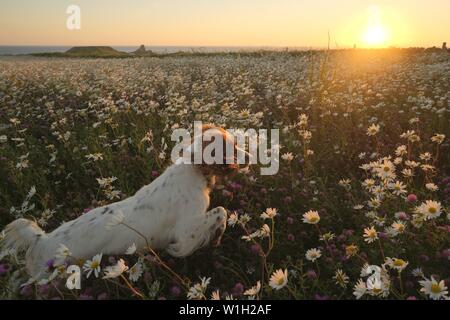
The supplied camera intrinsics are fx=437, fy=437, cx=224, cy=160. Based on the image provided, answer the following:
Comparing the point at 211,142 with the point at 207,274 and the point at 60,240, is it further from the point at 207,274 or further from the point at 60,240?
the point at 60,240

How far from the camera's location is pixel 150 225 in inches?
179

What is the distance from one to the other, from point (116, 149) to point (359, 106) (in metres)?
5.21

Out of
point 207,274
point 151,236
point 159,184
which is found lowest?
point 207,274

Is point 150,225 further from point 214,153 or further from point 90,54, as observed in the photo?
point 90,54

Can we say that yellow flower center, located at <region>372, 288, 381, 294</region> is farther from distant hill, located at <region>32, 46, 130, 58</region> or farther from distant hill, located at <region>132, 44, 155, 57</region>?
distant hill, located at <region>32, 46, 130, 58</region>

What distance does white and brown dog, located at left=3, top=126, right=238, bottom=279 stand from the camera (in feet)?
14.2

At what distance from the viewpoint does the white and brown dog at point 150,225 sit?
4332mm

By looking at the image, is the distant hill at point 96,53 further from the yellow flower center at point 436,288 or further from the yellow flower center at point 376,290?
the yellow flower center at point 436,288

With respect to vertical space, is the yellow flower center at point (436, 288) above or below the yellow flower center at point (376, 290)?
above

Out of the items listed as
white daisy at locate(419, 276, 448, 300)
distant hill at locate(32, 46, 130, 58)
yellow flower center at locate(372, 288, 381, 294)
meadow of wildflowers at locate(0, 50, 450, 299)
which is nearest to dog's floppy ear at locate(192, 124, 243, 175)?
meadow of wildflowers at locate(0, 50, 450, 299)

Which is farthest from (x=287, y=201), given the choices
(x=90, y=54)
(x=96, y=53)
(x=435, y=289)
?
(x=96, y=53)

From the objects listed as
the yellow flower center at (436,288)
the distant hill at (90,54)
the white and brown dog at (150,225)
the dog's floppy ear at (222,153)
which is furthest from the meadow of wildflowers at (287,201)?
the distant hill at (90,54)
